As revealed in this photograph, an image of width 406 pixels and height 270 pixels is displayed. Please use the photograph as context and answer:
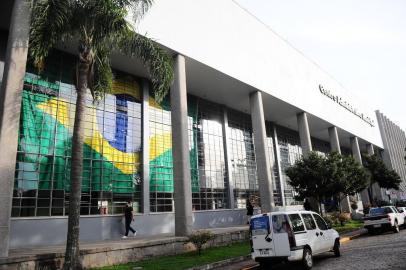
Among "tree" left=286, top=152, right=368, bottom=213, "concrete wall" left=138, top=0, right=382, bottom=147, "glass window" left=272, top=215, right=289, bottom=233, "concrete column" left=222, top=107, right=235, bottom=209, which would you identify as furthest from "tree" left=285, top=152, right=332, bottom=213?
"glass window" left=272, top=215, right=289, bottom=233

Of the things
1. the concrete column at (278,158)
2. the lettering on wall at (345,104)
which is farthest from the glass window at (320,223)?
the lettering on wall at (345,104)

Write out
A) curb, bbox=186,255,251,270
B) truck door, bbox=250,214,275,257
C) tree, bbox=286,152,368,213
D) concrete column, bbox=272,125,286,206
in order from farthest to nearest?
concrete column, bbox=272,125,286,206, tree, bbox=286,152,368,213, curb, bbox=186,255,251,270, truck door, bbox=250,214,275,257

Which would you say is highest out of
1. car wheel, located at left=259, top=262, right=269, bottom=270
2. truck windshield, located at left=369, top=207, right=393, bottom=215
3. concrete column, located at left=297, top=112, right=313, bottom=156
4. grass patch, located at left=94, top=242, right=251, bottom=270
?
concrete column, located at left=297, top=112, right=313, bottom=156

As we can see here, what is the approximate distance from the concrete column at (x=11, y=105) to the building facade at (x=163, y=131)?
0.13 feet

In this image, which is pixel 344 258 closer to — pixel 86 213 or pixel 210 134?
pixel 86 213

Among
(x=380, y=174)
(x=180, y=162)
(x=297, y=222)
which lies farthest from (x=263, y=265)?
(x=380, y=174)

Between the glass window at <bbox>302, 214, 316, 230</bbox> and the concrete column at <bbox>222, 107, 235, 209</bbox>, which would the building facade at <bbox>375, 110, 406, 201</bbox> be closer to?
the concrete column at <bbox>222, 107, 235, 209</bbox>

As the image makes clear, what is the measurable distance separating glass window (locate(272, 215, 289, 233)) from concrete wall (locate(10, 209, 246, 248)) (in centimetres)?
1015

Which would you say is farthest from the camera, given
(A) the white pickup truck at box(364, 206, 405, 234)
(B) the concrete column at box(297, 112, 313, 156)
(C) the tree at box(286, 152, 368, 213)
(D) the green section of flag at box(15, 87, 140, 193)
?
(B) the concrete column at box(297, 112, 313, 156)

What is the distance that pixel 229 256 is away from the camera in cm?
1260

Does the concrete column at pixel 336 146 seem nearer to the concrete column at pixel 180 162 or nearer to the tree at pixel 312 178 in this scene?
the tree at pixel 312 178

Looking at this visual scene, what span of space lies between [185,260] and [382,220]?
12.1 meters

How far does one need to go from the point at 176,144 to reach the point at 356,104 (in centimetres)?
3815

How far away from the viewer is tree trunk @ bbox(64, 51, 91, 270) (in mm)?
9336
